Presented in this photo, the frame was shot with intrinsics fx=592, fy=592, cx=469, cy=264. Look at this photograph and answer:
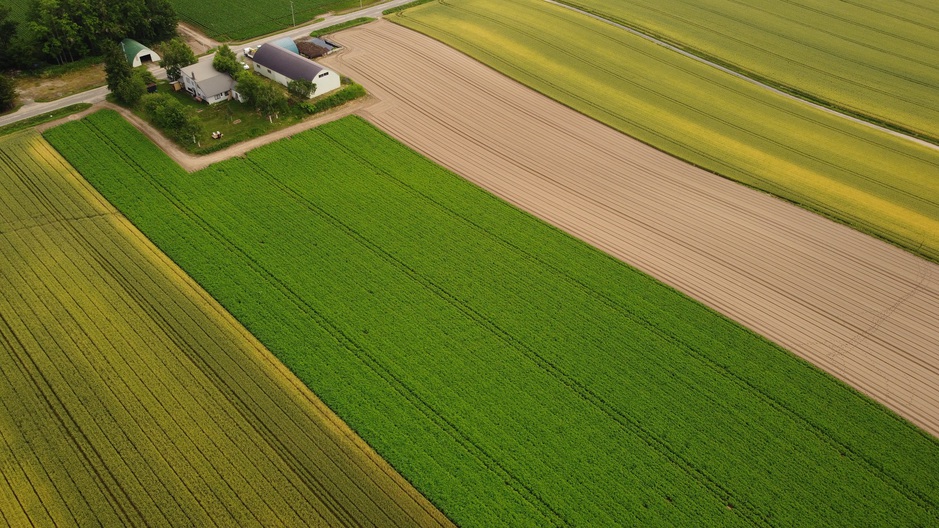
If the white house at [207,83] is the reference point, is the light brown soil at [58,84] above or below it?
below

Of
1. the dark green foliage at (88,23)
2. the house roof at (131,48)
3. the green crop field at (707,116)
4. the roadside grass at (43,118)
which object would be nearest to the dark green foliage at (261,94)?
the house roof at (131,48)

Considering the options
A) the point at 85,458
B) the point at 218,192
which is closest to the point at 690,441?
the point at 85,458

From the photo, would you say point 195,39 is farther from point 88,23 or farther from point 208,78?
point 208,78

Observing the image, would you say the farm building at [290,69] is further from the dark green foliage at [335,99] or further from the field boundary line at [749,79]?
the field boundary line at [749,79]

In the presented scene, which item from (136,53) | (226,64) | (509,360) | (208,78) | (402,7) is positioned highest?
(226,64)

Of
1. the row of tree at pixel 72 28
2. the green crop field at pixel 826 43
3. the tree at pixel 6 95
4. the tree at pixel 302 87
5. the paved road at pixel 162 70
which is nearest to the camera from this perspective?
the tree at pixel 6 95

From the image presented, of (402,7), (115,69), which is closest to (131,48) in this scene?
(115,69)
